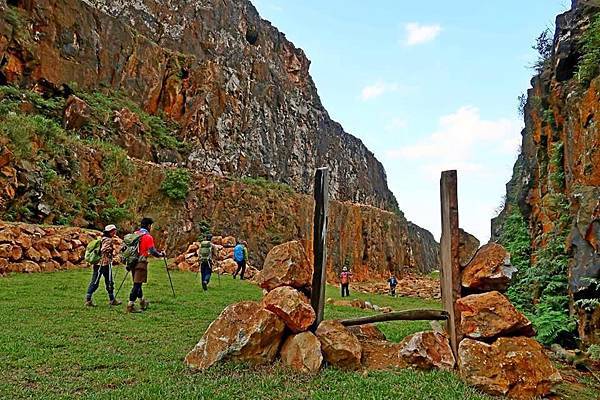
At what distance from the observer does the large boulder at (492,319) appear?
555 cm

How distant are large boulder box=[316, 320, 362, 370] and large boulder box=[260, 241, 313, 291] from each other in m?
0.85

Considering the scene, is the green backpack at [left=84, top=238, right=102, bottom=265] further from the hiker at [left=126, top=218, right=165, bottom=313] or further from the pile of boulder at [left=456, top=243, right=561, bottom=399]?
the pile of boulder at [left=456, top=243, right=561, bottom=399]

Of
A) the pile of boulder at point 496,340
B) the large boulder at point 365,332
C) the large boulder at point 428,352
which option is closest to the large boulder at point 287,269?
the large boulder at point 365,332

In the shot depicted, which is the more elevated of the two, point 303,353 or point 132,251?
point 132,251

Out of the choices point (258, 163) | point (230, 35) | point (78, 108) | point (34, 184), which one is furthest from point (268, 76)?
point (34, 184)

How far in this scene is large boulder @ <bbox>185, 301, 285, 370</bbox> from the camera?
5.55 m

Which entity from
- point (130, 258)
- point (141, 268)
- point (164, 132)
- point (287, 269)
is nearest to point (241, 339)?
point (287, 269)

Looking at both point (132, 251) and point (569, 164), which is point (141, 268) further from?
point (569, 164)

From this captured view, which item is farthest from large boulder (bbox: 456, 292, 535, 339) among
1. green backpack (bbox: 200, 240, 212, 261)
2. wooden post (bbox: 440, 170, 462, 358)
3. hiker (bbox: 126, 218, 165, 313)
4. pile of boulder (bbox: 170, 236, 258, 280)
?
pile of boulder (bbox: 170, 236, 258, 280)

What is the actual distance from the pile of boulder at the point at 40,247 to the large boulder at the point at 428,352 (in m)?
12.5

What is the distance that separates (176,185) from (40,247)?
392 inches

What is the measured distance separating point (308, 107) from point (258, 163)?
16.3m

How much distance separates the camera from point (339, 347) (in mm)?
5797

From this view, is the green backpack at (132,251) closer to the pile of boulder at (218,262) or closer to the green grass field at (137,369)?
the green grass field at (137,369)
